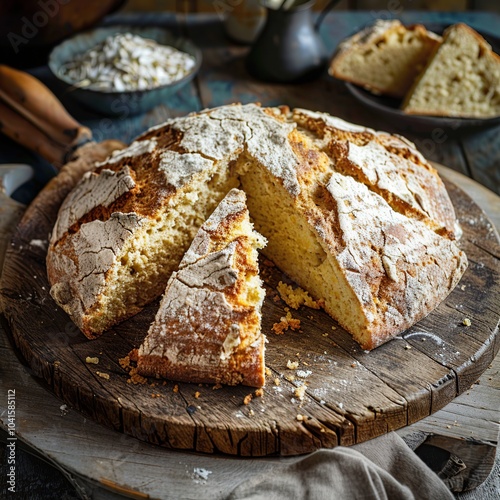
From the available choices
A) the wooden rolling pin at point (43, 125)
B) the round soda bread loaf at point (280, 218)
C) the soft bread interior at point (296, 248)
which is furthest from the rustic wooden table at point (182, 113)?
the soft bread interior at point (296, 248)

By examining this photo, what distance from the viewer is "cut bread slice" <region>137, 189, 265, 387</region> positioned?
264cm

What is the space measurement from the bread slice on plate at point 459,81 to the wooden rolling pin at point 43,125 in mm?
2080

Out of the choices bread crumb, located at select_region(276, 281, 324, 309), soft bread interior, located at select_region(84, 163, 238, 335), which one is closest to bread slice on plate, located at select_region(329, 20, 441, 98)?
soft bread interior, located at select_region(84, 163, 238, 335)

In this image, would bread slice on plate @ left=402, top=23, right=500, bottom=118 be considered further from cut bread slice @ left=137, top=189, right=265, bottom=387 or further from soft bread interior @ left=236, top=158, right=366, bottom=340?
cut bread slice @ left=137, top=189, right=265, bottom=387

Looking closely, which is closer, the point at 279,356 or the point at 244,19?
the point at 279,356

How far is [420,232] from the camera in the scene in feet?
10.1

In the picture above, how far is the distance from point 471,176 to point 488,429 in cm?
222

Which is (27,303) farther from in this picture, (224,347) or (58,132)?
(58,132)

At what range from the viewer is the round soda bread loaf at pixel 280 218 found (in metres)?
2.92

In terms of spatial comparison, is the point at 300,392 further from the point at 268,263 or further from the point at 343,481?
the point at 268,263

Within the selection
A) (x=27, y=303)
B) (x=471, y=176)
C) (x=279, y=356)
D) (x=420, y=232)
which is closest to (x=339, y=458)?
(x=279, y=356)

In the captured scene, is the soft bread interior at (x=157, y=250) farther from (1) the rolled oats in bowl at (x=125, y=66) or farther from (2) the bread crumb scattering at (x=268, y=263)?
(1) the rolled oats in bowl at (x=125, y=66)

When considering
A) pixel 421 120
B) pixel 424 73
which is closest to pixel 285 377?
pixel 421 120

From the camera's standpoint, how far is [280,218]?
321 cm
